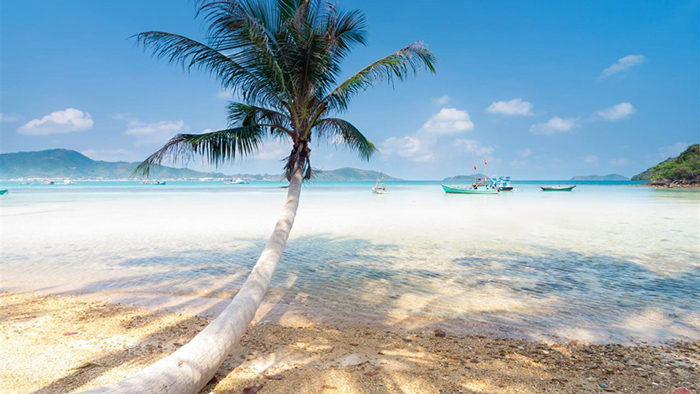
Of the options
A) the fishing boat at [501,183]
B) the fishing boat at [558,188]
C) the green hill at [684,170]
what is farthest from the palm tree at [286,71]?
the green hill at [684,170]

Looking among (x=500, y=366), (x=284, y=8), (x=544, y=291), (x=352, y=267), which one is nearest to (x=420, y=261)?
(x=352, y=267)

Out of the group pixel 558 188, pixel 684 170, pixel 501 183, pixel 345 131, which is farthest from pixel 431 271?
pixel 684 170

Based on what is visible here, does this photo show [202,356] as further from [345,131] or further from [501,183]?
[501,183]

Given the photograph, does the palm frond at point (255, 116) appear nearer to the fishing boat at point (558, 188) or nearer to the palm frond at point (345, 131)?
the palm frond at point (345, 131)

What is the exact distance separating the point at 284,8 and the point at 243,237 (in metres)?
8.49

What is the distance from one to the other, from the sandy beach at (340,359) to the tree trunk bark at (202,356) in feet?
1.08

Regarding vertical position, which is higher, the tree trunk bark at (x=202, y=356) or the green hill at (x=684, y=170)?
the green hill at (x=684, y=170)

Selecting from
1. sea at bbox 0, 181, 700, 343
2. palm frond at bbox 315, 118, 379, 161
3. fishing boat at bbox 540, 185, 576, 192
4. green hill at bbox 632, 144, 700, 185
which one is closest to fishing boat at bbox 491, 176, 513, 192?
fishing boat at bbox 540, 185, 576, 192

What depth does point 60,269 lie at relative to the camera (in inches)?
314

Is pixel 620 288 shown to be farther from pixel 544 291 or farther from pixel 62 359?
pixel 62 359

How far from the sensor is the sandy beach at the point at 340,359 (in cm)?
301

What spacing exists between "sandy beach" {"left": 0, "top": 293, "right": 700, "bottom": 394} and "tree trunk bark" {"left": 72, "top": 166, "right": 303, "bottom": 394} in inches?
13.0

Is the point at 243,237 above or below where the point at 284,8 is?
below

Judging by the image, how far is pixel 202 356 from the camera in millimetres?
2705
